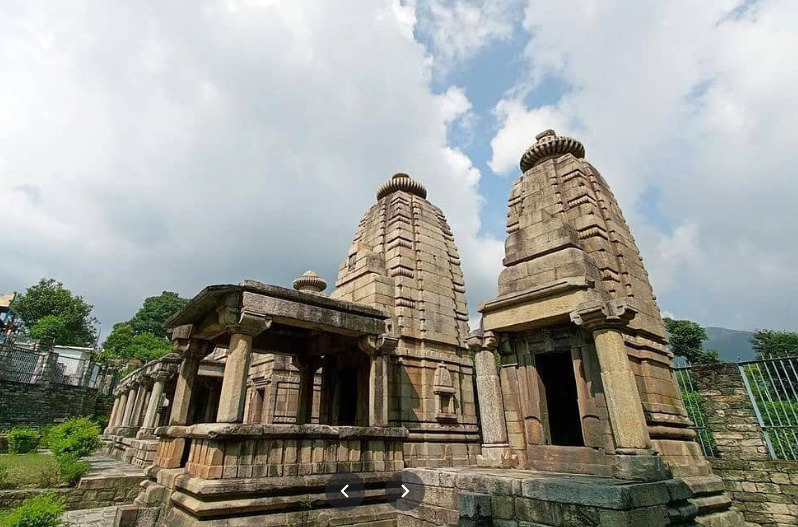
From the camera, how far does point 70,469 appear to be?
9.87 metres

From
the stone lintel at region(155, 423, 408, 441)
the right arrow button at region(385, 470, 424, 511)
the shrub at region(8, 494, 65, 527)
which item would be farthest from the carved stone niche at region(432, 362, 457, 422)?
the shrub at region(8, 494, 65, 527)

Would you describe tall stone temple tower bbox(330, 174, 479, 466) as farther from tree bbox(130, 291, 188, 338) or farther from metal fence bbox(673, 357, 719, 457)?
tree bbox(130, 291, 188, 338)

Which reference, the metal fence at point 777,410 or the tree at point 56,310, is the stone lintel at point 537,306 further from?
the tree at point 56,310

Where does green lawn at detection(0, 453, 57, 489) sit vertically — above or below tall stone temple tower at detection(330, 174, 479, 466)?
below

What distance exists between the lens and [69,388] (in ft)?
95.5

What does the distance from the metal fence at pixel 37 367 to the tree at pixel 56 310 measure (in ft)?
44.1

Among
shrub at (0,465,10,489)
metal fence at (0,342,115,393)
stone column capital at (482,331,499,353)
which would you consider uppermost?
metal fence at (0,342,115,393)

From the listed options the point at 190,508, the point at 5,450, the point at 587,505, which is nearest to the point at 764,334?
the point at 587,505

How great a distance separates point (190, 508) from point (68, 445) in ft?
20.6

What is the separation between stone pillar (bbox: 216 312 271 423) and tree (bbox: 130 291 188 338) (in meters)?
46.9

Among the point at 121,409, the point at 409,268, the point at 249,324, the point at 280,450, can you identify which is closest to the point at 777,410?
the point at 409,268

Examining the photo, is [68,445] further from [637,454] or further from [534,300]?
[637,454]

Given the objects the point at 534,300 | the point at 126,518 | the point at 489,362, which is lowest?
the point at 126,518

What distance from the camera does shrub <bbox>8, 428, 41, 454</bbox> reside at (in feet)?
56.4
